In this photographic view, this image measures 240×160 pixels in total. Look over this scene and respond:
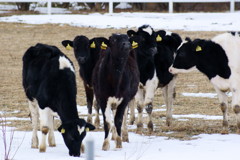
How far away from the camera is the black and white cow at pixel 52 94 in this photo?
11031mm

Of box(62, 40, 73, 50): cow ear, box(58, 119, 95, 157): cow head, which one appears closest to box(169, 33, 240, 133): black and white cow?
box(62, 40, 73, 50): cow ear

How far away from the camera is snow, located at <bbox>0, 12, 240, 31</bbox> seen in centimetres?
→ 3259

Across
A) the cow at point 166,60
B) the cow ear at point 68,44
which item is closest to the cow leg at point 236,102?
the cow at point 166,60

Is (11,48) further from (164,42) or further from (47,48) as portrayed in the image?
(47,48)

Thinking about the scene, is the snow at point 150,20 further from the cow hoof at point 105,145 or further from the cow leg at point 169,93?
the cow hoof at point 105,145

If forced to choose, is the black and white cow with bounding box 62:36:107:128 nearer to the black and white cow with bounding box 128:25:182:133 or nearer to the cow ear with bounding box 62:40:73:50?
the cow ear with bounding box 62:40:73:50

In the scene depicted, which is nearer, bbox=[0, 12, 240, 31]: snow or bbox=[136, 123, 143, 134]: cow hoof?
bbox=[136, 123, 143, 134]: cow hoof

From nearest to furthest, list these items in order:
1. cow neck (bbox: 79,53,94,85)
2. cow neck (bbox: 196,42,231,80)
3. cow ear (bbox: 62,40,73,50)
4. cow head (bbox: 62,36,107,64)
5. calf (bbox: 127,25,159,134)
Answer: cow neck (bbox: 196,42,231,80) < calf (bbox: 127,25,159,134) < cow head (bbox: 62,36,107,64) < cow neck (bbox: 79,53,94,85) < cow ear (bbox: 62,40,73,50)

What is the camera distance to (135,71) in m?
12.7

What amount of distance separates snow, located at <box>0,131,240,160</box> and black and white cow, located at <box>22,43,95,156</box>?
0.87 ft

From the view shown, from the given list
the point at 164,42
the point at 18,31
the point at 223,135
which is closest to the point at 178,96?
the point at 164,42

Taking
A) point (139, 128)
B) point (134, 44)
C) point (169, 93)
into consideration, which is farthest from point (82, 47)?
point (134, 44)

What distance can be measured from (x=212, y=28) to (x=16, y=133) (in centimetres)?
2031

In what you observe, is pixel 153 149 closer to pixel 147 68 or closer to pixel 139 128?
pixel 139 128
